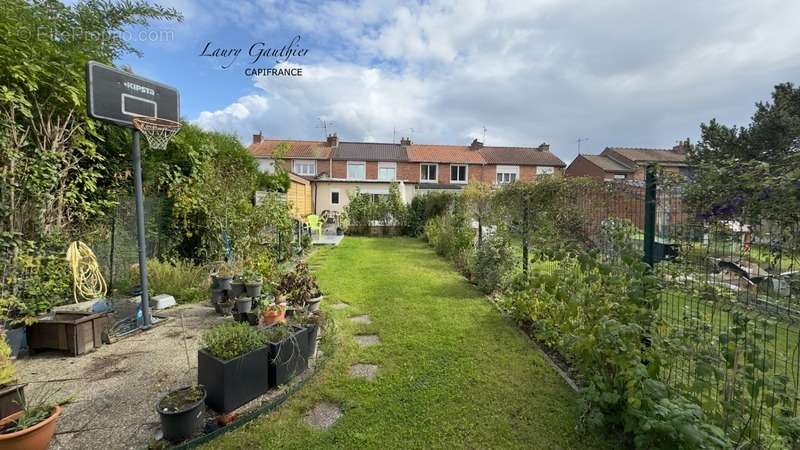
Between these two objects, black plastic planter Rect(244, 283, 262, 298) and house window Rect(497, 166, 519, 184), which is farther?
house window Rect(497, 166, 519, 184)

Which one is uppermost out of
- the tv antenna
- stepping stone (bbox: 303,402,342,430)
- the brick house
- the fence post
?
the tv antenna

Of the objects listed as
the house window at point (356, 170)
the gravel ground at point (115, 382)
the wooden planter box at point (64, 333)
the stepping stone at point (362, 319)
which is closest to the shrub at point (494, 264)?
the stepping stone at point (362, 319)

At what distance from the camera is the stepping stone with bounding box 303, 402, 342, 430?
8.19 ft

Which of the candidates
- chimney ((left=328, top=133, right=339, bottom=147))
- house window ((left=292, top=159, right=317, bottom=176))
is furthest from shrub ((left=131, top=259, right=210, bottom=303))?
chimney ((left=328, top=133, right=339, bottom=147))

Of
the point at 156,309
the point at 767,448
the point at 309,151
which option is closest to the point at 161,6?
the point at 156,309

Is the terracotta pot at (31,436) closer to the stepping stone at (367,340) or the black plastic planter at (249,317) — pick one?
the black plastic planter at (249,317)

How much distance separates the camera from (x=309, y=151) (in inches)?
1106

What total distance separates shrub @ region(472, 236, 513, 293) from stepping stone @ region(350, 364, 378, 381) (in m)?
3.24

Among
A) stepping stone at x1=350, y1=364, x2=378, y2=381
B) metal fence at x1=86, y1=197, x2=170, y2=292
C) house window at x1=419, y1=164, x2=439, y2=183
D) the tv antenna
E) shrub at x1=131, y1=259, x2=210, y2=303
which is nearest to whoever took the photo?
A: stepping stone at x1=350, y1=364, x2=378, y2=381

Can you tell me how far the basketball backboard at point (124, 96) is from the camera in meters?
3.55

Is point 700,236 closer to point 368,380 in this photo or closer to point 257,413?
point 368,380

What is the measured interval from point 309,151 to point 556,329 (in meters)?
27.1

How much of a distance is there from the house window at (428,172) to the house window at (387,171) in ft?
7.09

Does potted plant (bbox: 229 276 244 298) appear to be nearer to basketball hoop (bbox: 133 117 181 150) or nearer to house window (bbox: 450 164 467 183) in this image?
basketball hoop (bbox: 133 117 181 150)
